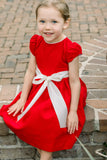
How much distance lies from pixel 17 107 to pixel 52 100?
0.32 m

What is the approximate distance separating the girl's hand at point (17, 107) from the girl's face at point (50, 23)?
590 mm

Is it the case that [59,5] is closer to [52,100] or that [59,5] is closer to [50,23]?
[50,23]

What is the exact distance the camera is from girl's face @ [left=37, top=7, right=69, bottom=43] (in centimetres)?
165

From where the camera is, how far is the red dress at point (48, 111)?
1796mm

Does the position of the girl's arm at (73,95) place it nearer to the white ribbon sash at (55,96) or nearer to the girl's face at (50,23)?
the white ribbon sash at (55,96)

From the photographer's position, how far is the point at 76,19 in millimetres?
4621

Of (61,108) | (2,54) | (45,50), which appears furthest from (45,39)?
(2,54)

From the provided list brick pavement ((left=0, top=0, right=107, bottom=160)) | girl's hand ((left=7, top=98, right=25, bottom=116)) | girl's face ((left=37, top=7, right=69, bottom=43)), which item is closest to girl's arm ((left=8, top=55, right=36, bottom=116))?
girl's hand ((left=7, top=98, right=25, bottom=116))

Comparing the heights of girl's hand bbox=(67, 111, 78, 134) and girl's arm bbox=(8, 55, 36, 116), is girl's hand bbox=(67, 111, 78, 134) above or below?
below

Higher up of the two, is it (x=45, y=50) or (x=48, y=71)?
(x=45, y=50)

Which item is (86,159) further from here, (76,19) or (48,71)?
(76,19)

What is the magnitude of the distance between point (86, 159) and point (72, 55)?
1.05 metres

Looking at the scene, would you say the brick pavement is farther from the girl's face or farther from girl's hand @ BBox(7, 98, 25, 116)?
the girl's face

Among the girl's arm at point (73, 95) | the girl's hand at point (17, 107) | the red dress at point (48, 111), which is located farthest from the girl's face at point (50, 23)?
the girl's hand at point (17, 107)
